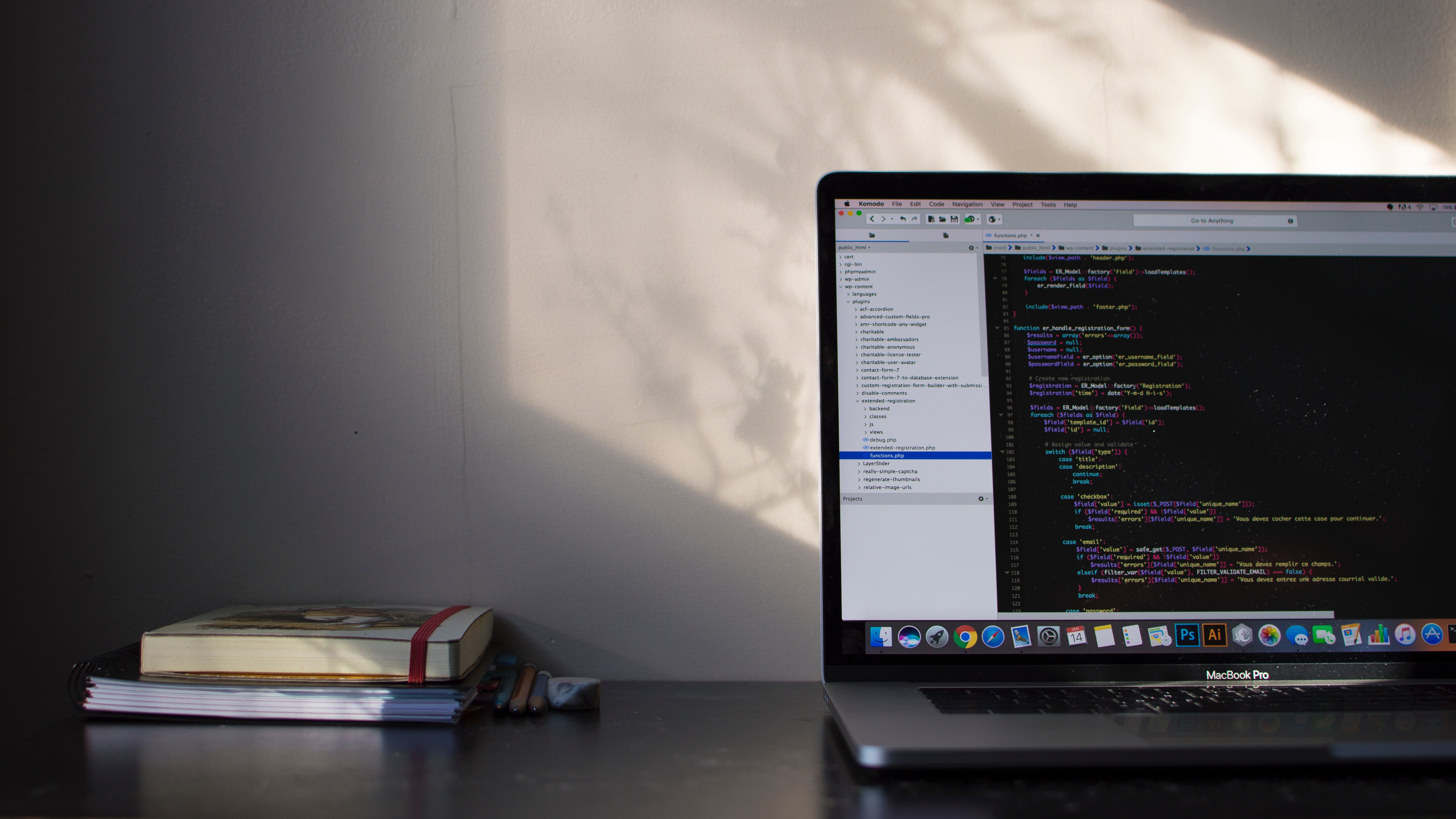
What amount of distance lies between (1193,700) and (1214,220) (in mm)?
427

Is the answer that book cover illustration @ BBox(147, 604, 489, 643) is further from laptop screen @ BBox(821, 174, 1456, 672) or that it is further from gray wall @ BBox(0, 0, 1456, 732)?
laptop screen @ BBox(821, 174, 1456, 672)

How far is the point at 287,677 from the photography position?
2.40ft

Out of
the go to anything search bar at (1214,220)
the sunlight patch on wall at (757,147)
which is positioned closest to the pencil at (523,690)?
the sunlight patch on wall at (757,147)

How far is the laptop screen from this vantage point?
702 mm

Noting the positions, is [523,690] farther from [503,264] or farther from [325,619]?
[503,264]

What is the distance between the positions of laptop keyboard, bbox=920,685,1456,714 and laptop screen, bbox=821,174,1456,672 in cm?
3

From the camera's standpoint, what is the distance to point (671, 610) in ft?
3.05

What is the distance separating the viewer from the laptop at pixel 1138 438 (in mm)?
699

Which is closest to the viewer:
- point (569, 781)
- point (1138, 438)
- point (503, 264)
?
point (569, 781)

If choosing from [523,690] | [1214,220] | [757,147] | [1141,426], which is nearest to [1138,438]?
[1141,426]

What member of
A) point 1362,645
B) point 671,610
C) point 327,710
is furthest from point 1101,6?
point 327,710

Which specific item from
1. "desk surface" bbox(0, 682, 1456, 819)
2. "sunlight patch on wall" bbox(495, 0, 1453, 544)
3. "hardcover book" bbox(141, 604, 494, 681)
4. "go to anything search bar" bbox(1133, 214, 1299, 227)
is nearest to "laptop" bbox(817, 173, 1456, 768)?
"go to anything search bar" bbox(1133, 214, 1299, 227)

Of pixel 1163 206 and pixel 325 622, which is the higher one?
pixel 1163 206

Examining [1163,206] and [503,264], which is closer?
[1163,206]
